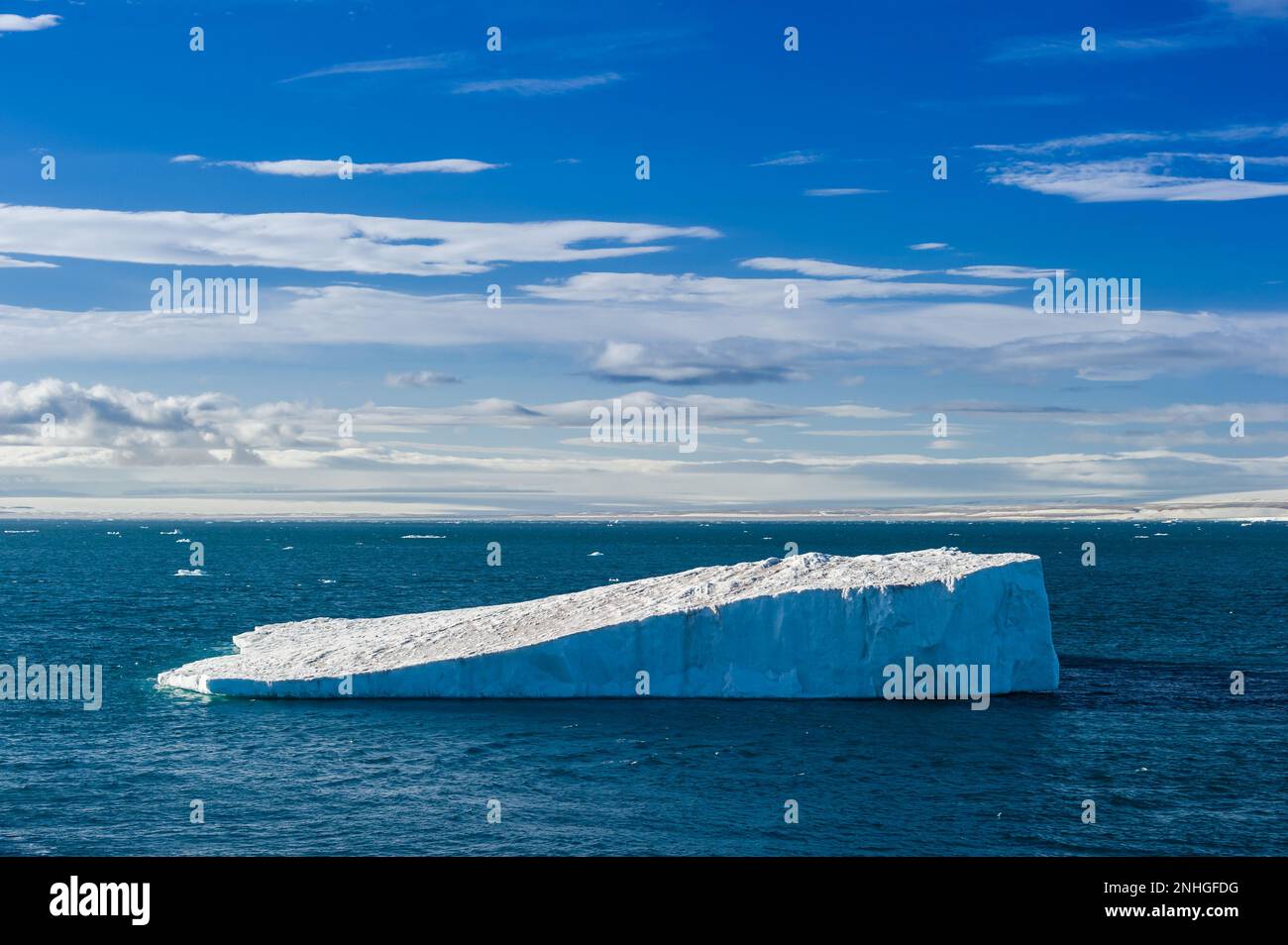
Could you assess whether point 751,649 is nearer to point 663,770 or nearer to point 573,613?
point 573,613

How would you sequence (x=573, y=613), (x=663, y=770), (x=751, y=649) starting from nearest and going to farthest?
(x=663, y=770) → (x=751, y=649) → (x=573, y=613)

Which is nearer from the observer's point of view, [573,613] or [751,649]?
[751,649]

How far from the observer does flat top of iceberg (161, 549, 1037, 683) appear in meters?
36.7

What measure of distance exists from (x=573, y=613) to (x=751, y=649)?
22.1ft

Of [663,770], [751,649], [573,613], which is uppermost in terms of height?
[573,613]

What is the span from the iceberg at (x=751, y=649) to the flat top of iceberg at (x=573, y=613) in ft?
0.42

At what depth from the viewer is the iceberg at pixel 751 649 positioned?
36062mm

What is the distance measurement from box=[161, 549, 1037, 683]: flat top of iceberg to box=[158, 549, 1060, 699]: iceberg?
128mm

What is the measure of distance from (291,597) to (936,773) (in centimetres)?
5666

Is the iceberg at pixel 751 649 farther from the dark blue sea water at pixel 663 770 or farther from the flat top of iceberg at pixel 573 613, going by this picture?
the dark blue sea water at pixel 663 770

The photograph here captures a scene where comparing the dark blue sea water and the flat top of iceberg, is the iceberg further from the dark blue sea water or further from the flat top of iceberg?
the dark blue sea water

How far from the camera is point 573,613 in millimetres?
39281

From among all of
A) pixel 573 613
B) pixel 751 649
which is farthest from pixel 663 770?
pixel 573 613

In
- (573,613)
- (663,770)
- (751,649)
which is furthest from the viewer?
(573,613)
